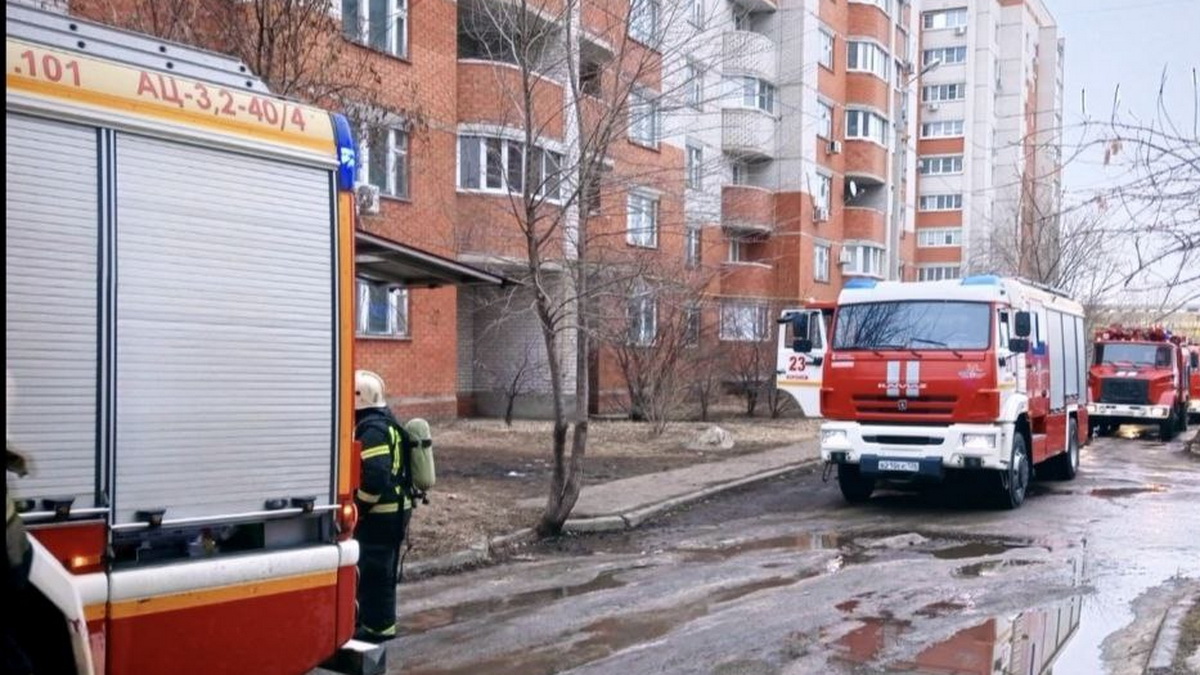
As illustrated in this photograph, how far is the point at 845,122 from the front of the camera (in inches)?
1679

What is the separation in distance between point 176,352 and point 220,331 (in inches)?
8.7

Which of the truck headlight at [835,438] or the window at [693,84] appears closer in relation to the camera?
the window at [693,84]

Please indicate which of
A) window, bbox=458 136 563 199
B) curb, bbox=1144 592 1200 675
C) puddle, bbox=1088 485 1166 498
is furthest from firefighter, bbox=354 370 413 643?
puddle, bbox=1088 485 1166 498

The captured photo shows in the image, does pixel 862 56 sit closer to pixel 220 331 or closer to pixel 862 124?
pixel 862 124

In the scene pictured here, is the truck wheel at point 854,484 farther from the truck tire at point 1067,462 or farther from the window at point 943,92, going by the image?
the window at point 943,92

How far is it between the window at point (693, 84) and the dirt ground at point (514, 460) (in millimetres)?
4659

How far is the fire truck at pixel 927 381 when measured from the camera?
13.8 metres

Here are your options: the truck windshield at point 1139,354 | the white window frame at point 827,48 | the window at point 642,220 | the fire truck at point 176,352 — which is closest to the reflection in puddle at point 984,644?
the fire truck at point 176,352

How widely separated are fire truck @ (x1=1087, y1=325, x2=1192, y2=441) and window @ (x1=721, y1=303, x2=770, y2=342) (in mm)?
8140

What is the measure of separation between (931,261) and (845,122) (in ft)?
71.6

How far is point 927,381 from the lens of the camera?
13969 millimetres

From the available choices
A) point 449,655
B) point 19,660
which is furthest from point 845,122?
point 19,660

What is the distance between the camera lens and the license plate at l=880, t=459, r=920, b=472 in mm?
14016

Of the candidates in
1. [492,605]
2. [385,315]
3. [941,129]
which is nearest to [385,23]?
[385,315]
